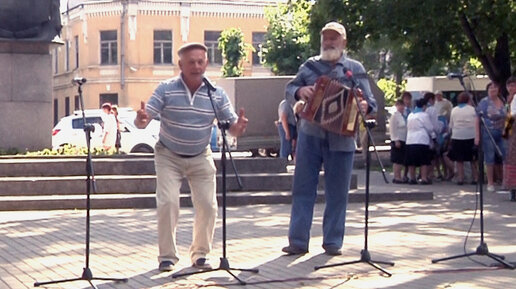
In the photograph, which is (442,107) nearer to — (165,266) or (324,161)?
(324,161)

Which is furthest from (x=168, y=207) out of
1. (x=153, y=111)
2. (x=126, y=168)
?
(x=126, y=168)

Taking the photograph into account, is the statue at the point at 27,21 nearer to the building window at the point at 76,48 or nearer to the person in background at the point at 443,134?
the person in background at the point at 443,134

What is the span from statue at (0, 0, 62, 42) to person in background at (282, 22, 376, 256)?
8613mm

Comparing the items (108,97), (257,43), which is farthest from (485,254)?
(257,43)

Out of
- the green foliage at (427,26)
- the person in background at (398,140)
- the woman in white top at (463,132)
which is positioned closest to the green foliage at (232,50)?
the green foliage at (427,26)

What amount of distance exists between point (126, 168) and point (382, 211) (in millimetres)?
4025

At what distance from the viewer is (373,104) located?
32.3 ft

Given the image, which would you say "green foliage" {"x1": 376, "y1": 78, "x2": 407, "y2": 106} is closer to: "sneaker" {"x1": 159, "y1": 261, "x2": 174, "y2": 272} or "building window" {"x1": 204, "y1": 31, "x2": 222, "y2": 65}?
"building window" {"x1": 204, "y1": 31, "x2": 222, "y2": 65}

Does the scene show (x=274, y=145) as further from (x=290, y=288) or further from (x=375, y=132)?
(x=290, y=288)

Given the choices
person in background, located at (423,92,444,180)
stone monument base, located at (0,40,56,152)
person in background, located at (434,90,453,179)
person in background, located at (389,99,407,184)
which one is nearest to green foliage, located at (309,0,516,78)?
person in background, located at (434,90,453,179)

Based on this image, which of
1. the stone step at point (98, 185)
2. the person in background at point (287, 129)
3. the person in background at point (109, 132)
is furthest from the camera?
the person in background at point (109, 132)

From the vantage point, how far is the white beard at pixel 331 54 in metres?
9.94

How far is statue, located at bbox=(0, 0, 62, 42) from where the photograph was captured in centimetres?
1773

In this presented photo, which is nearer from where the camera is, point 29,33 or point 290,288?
point 290,288
